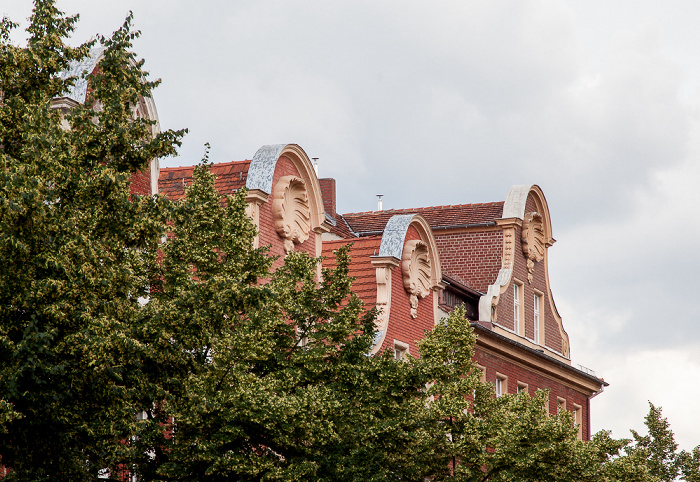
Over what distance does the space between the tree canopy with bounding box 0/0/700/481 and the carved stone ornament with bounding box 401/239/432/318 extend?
969 cm

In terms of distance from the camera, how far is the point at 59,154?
553 inches

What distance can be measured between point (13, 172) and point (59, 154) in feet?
2.40

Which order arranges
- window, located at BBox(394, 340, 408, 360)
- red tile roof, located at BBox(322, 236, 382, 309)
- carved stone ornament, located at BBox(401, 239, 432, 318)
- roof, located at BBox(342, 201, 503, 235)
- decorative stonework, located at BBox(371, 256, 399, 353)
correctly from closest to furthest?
1. decorative stonework, located at BBox(371, 256, 399, 353)
2. red tile roof, located at BBox(322, 236, 382, 309)
3. window, located at BBox(394, 340, 408, 360)
4. carved stone ornament, located at BBox(401, 239, 432, 318)
5. roof, located at BBox(342, 201, 503, 235)

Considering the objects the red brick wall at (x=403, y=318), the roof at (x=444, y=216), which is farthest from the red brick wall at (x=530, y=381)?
the roof at (x=444, y=216)

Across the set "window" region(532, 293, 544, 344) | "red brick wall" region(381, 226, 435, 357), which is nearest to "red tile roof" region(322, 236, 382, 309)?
"red brick wall" region(381, 226, 435, 357)

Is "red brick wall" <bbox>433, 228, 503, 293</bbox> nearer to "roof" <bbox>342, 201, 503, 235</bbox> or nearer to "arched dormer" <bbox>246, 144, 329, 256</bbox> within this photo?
"roof" <bbox>342, 201, 503, 235</bbox>

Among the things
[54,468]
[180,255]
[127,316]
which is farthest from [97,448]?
[180,255]

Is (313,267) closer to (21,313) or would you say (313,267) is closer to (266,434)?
(266,434)

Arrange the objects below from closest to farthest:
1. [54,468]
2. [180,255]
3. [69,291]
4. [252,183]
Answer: [69,291] < [54,468] < [180,255] < [252,183]

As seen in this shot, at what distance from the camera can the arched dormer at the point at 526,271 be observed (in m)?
37.8

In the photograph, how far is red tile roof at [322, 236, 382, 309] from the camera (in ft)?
96.8

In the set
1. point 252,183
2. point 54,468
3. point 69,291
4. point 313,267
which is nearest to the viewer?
point 69,291

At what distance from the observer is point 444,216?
1598 inches

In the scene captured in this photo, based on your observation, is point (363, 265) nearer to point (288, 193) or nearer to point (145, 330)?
point (288, 193)
